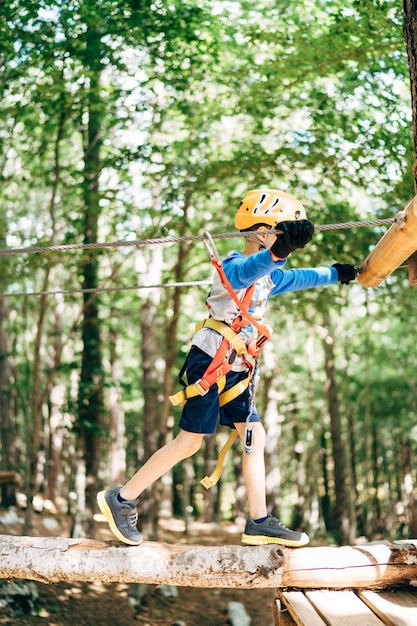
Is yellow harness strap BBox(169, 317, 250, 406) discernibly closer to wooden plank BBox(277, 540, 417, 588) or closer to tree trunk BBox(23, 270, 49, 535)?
wooden plank BBox(277, 540, 417, 588)

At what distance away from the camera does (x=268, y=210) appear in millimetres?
3062

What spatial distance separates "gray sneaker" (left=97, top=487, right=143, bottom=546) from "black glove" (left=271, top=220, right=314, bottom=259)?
58.9 inches

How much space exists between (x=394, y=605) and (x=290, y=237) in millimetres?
1748

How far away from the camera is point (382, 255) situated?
10.2 feet

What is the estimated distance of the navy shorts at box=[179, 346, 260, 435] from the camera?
309 cm

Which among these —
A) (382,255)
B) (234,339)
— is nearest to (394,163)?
(382,255)

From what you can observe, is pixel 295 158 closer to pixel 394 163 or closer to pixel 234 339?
pixel 394 163

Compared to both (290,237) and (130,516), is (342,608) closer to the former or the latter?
(130,516)

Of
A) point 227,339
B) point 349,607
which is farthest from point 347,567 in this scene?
point 227,339

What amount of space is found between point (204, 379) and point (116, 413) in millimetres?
11582

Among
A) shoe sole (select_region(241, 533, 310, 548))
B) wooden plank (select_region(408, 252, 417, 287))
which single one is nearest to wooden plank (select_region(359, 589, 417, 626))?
shoe sole (select_region(241, 533, 310, 548))

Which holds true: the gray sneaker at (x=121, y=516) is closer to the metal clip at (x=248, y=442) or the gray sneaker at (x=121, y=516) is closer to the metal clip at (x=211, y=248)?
the metal clip at (x=248, y=442)

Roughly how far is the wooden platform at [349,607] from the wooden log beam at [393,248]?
60.2 inches

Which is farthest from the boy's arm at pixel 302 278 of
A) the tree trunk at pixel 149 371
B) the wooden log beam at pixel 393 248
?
the tree trunk at pixel 149 371
